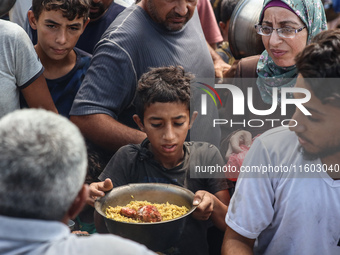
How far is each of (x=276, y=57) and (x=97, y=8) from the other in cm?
136

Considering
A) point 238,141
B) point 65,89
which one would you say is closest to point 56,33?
Answer: point 65,89

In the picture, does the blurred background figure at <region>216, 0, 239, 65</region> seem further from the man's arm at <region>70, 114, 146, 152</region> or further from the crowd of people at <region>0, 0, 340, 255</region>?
the man's arm at <region>70, 114, 146, 152</region>

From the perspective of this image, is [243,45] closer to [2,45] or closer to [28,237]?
[2,45]

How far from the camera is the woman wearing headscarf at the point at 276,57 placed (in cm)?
288

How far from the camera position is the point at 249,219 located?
195 cm

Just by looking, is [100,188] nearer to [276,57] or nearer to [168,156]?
[168,156]

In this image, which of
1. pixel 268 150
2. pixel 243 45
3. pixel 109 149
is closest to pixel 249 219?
pixel 268 150

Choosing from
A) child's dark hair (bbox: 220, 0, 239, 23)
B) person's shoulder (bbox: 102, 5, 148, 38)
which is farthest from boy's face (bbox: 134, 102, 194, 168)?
child's dark hair (bbox: 220, 0, 239, 23)

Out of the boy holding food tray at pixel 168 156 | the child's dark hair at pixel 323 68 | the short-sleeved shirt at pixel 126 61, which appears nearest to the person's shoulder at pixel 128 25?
the short-sleeved shirt at pixel 126 61

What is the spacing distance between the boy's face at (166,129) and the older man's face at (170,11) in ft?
2.25

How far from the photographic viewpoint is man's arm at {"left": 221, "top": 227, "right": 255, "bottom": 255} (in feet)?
6.49

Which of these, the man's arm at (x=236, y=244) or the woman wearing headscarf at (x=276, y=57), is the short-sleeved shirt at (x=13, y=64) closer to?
the woman wearing headscarf at (x=276, y=57)

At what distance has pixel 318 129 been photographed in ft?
6.08

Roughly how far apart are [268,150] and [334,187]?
0.29 metres
